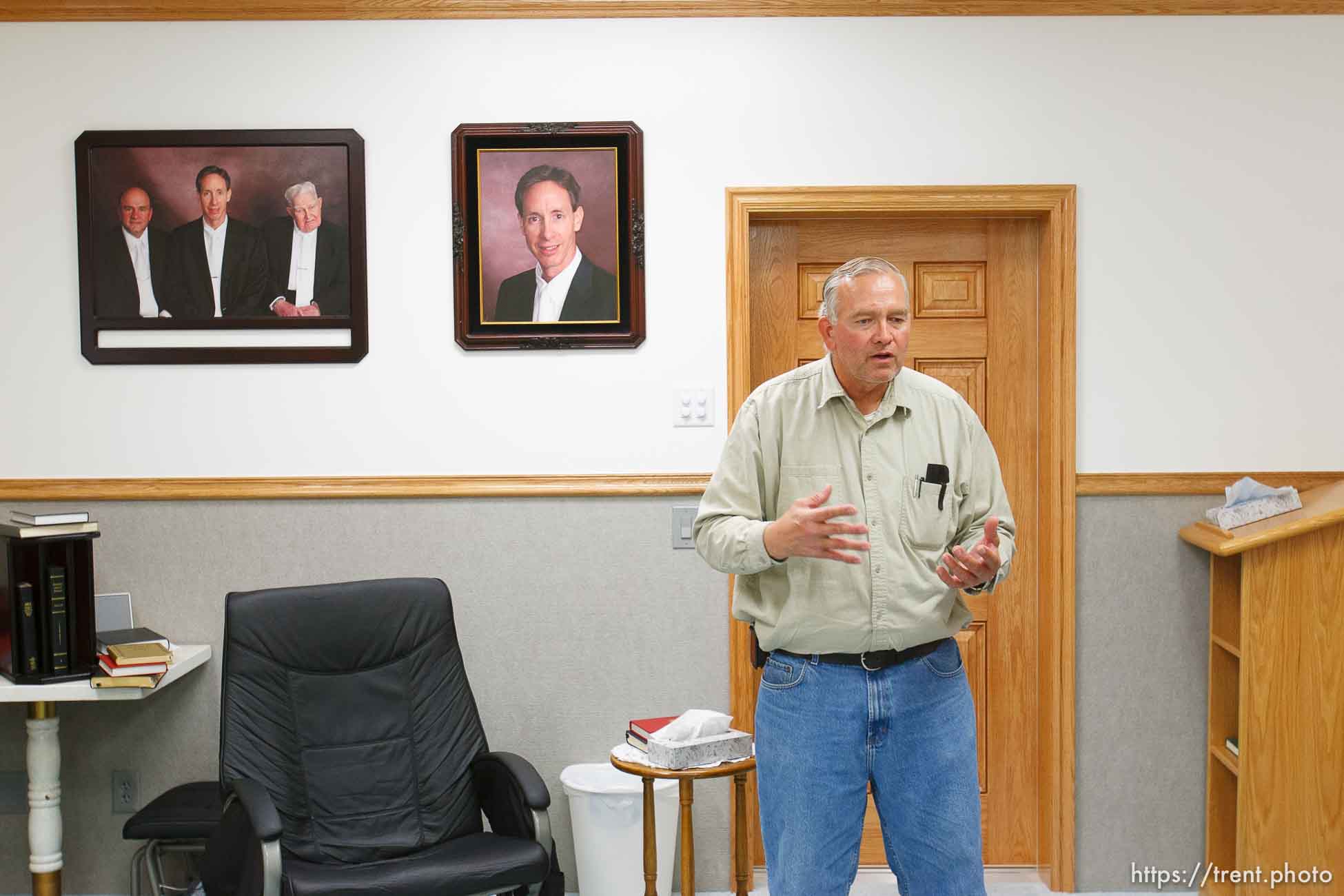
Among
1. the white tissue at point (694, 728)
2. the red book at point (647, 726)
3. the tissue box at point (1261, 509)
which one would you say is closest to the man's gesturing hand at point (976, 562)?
the white tissue at point (694, 728)

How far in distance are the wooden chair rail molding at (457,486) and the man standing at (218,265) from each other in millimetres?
483

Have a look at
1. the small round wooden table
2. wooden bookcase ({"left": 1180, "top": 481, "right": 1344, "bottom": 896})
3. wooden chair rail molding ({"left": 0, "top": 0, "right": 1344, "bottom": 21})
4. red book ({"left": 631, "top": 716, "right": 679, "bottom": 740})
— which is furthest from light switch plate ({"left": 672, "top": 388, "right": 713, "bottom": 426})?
wooden bookcase ({"left": 1180, "top": 481, "right": 1344, "bottom": 896})

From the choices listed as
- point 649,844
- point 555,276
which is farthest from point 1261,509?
point 555,276

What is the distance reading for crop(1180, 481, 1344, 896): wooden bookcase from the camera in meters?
2.86

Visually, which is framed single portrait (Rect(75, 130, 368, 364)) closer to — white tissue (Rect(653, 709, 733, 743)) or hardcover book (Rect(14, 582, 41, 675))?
hardcover book (Rect(14, 582, 41, 675))

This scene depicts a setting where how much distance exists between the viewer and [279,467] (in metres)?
3.16

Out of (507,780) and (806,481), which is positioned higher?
(806,481)

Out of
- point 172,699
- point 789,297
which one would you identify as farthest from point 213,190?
point 789,297

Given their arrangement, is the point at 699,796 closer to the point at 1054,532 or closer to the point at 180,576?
the point at 1054,532

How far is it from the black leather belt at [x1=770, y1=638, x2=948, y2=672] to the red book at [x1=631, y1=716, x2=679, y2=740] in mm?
791

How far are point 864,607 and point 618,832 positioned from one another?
126cm

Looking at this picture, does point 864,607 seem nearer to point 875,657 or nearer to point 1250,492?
point 875,657

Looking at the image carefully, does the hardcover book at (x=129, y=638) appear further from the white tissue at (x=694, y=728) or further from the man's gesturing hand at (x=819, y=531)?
the man's gesturing hand at (x=819, y=531)

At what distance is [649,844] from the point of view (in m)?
Answer: 2.79
